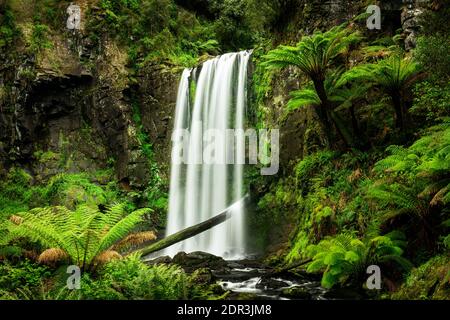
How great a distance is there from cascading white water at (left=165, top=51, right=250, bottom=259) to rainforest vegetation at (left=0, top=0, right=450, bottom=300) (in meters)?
0.61

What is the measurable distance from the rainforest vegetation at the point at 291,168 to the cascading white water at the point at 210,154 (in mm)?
607

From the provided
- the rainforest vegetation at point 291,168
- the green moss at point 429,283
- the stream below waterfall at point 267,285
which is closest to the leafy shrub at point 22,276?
the rainforest vegetation at point 291,168

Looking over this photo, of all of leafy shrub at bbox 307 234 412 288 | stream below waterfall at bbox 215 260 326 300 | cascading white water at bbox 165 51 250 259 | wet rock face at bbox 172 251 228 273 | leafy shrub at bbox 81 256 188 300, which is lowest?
stream below waterfall at bbox 215 260 326 300

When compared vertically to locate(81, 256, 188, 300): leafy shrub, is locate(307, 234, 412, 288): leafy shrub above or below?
above

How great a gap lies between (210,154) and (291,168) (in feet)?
14.0

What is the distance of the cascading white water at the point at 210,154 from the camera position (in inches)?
542

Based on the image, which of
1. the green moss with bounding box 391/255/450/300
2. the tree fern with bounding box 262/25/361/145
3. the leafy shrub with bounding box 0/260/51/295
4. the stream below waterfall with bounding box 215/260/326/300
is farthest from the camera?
the tree fern with bounding box 262/25/361/145

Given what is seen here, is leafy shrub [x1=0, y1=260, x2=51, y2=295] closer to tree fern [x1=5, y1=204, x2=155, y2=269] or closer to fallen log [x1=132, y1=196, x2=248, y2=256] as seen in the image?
tree fern [x1=5, y1=204, x2=155, y2=269]

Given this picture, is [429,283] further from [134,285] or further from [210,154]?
[210,154]

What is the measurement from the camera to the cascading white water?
13766 mm

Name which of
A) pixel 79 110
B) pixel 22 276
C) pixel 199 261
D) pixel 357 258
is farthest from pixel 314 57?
pixel 79 110

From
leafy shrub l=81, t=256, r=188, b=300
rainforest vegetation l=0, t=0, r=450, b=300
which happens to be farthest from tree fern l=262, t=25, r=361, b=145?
leafy shrub l=81, t=256, r=188, b=300
